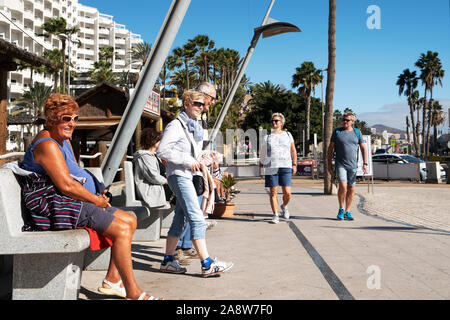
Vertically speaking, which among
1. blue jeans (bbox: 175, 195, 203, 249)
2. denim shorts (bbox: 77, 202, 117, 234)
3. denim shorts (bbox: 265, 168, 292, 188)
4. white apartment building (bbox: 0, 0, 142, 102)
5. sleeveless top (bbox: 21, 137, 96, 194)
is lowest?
blue jeans (bbox: 175, 195, 203, 249)

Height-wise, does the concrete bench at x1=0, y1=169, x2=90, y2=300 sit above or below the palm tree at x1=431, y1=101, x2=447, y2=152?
below

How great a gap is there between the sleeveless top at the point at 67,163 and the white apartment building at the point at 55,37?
5041 centimetres

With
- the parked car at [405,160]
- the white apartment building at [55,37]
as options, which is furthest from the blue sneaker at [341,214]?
the white apartment building at [55,37]

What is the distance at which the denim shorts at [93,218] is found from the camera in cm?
313

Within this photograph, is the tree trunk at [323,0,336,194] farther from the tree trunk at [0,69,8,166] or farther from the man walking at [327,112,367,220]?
the tree trunk at [0,69,8,166]

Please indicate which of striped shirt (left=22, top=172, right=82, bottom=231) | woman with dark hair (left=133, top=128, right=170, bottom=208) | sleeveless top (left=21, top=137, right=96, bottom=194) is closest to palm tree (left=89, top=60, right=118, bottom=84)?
woman with dark hair (left=133, top=128, right=170, bottom=208)

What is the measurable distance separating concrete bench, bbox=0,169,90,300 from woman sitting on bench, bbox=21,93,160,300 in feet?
0.37

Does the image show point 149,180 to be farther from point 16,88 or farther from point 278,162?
point 16,88

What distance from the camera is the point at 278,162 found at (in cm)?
805

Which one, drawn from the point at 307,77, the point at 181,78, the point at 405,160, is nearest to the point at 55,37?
the point at 181,78

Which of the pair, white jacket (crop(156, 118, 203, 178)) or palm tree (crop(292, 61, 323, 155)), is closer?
white jacket (crop(156, 118, 203, 178))

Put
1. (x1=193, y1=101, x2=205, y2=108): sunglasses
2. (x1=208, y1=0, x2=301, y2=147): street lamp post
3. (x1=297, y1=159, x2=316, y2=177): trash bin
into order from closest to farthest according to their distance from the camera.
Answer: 1. (x1=193, y1=101, x2=205, y2=108): sunglasses
2. (x1=208, y1=0, x2=301, y2=147): street lamp post
3. (x1=297, y1=159, x2=316, y2=177): trash bin

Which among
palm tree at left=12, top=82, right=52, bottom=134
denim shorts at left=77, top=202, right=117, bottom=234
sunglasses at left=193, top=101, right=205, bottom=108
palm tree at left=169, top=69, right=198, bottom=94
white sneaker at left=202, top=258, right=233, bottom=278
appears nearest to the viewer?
denim shorts at left=77, top=202, right=117, bottom=234

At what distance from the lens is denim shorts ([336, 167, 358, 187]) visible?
8.22m
